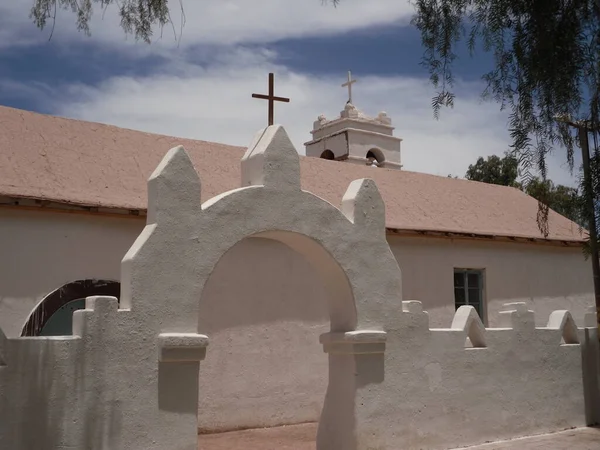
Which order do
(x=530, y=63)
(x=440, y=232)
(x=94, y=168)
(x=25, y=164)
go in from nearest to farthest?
(x=530, y=63) → (x=25, y=164) → (x=94, y=168) → (x=440, y=232)

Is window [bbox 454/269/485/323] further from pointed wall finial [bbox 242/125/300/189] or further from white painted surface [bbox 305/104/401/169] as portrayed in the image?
pointed wall finial [bbox 242/125/300/189]

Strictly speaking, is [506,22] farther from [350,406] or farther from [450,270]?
[450,270]

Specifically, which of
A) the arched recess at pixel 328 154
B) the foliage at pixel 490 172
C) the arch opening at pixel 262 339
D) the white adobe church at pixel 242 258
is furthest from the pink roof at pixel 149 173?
the foliage at pixel 490 172

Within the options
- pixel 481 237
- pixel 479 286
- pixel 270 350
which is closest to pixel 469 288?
pixel 479 286

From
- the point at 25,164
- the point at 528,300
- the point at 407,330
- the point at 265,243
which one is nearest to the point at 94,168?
the point at 25,164

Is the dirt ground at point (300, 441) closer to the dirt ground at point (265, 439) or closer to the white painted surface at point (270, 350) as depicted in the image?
the dirt ground at point (265, 439)

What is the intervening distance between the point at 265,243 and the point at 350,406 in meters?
4.19

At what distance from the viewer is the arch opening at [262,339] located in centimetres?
1068

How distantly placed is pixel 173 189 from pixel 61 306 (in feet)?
12.3

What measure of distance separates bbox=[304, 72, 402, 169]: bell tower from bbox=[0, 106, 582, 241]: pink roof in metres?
3.37

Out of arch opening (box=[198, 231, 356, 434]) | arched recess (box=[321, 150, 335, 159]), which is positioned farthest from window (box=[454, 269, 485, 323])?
arched recess (box=[321, 150, 335, 159])

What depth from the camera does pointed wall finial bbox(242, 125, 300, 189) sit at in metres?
7.57

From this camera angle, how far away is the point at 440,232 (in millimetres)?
13578

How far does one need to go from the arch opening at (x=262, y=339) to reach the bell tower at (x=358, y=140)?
26.7 feet
